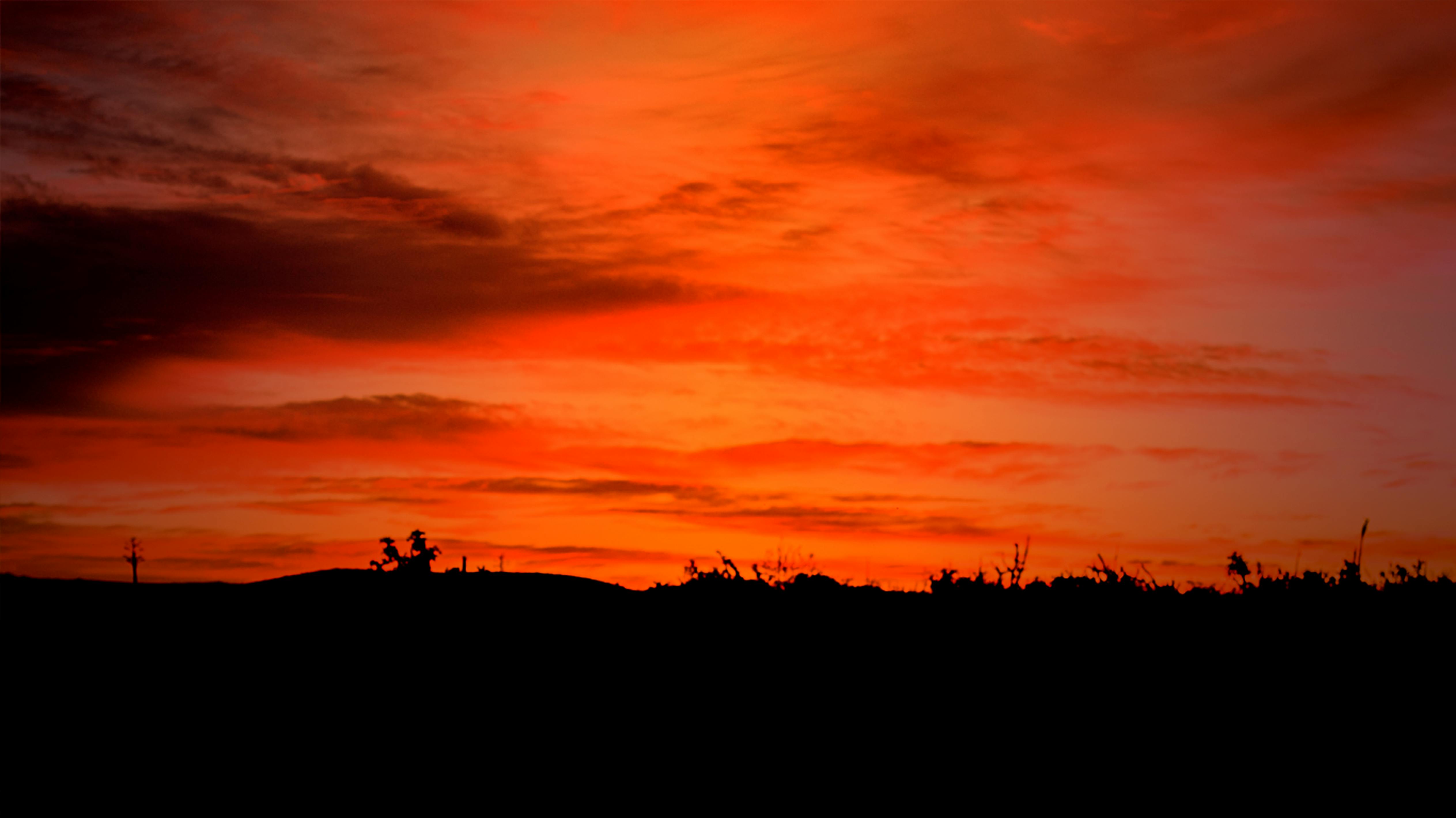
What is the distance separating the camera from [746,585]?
1595 centimetres

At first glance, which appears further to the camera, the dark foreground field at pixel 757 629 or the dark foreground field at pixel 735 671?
the dark foreground field at pixel 757 629

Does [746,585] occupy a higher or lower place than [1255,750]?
higher

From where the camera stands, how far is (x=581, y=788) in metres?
12.2

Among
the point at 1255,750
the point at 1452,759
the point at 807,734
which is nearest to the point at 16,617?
the point at 807,734

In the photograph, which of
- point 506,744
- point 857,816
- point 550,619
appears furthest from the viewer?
point 550,619

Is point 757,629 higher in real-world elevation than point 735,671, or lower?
higher

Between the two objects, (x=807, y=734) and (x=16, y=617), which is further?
(x=16, y=617)

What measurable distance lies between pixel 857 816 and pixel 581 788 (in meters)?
2.75

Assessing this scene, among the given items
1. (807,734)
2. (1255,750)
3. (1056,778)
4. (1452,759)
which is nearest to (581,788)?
(807,734)

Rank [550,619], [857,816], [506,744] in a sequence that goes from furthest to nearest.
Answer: [550,619]
[506,744]
[857,816]

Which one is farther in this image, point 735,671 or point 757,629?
point 757,629

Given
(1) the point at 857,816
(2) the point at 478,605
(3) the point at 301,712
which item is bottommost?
(1) the point at 857,816

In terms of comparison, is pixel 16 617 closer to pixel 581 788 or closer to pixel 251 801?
pixel 251 801

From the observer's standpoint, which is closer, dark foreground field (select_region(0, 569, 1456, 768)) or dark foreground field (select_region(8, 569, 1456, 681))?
dark foreground field (select_region(0, 569, 1456, 768))
